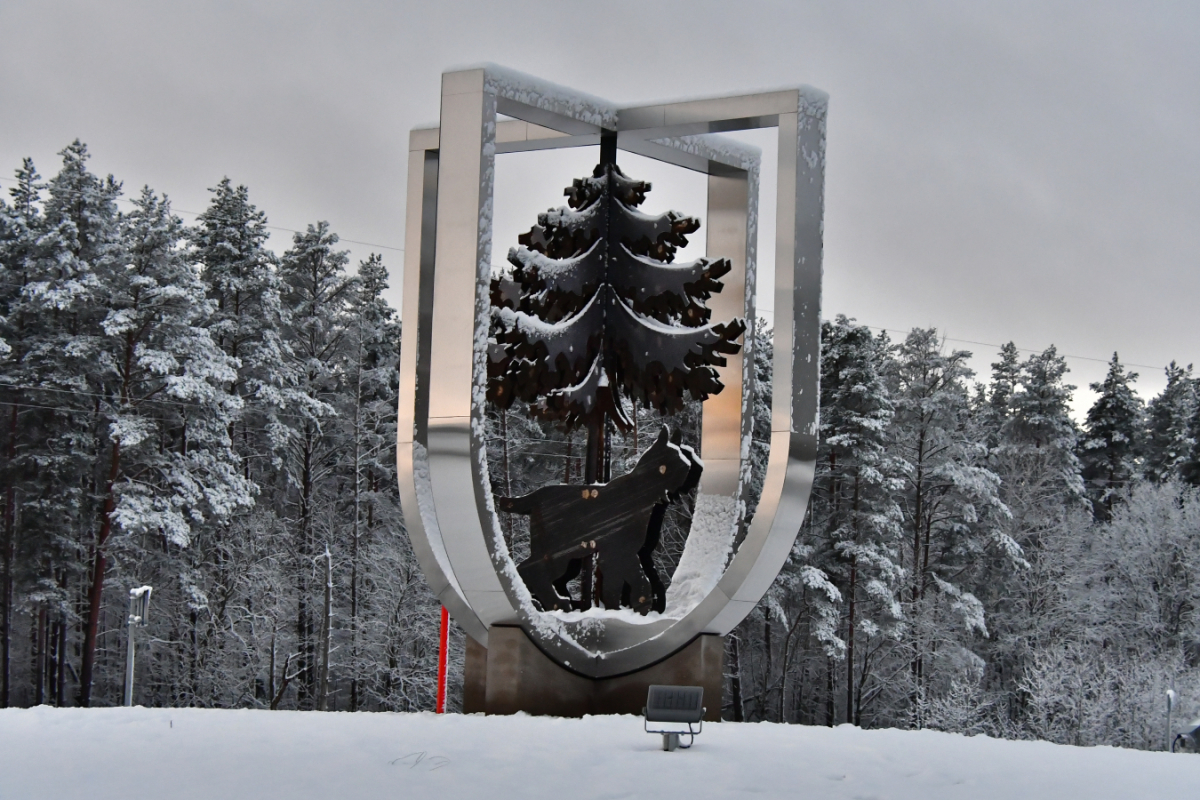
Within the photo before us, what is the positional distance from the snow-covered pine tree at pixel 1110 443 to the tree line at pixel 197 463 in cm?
1990

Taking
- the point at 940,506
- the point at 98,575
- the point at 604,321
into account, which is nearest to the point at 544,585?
the point at 604,321

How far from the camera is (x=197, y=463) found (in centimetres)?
2530

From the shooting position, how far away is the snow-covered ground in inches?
291

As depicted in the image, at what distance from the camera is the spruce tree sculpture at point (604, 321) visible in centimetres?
1196

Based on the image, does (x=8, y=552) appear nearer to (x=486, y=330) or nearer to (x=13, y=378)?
(x=13, y=378)

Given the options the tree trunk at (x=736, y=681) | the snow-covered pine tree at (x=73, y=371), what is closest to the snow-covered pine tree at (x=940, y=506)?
the tree trunk at (x=736, y=681)

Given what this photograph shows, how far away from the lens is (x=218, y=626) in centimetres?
2723

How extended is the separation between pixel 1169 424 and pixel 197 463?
28.1 meters

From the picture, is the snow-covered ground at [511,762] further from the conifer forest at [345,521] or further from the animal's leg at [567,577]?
the conifer forest at [345,521]

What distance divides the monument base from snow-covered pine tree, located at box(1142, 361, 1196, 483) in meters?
27.7

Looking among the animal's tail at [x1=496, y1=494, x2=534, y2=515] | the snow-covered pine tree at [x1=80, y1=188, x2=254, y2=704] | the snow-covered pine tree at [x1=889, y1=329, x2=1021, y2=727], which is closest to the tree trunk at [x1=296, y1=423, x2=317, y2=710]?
the snow-covered pine tree at [x1=80, y1=188, x2=254, y2=704]

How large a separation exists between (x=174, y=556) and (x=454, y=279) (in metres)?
17.5

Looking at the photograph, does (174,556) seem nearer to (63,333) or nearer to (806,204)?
(63,333)

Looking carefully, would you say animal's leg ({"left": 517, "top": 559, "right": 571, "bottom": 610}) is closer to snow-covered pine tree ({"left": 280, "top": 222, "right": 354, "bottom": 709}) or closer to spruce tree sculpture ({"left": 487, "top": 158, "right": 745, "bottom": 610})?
spruce tree sculpture ({"left": 487, "top": 158, "right": 745, "bottom": 610})
